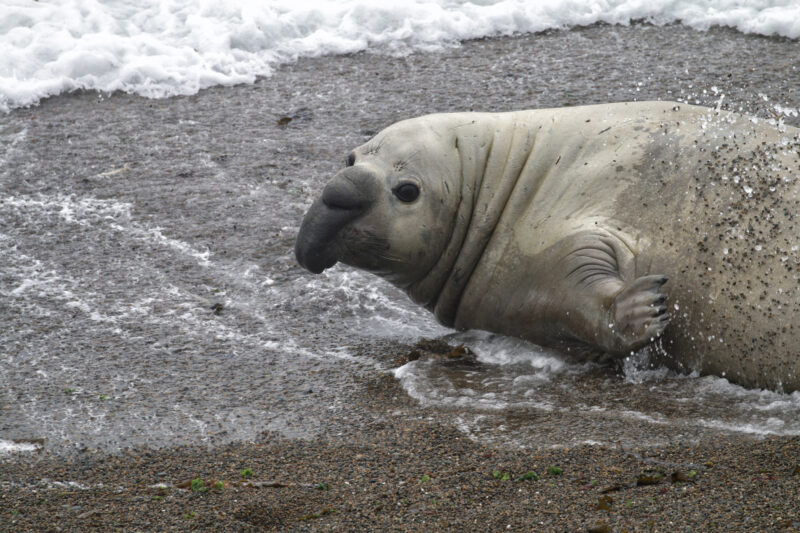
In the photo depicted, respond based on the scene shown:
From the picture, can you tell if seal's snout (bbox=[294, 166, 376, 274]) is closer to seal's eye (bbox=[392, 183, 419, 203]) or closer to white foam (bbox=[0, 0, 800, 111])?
seal's eye (bbox=[392, 183, 419, 203])

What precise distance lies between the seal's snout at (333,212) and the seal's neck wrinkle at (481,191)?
0.61m

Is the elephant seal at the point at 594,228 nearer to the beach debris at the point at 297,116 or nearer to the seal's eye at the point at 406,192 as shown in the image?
the seal's eye at the point at 406,192

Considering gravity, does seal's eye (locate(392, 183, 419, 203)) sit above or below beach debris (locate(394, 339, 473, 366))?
above

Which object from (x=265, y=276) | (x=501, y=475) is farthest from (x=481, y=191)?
(x=501, y=475)

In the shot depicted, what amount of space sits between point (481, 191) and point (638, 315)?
58.7 inches

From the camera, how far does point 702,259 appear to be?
544 cm

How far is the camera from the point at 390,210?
602 cm

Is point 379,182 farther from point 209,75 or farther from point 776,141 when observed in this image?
point 209,75

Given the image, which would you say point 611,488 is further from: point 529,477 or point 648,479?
point 529,477

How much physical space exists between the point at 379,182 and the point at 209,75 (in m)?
5.14

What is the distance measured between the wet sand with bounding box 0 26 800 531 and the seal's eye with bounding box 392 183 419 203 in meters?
0.97

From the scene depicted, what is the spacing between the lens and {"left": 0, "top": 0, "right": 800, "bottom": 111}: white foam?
34.5 feet

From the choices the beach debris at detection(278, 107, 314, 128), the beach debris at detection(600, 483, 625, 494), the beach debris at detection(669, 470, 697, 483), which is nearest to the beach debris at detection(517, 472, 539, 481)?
the beach debris at detection(600, 483, 625, 494)

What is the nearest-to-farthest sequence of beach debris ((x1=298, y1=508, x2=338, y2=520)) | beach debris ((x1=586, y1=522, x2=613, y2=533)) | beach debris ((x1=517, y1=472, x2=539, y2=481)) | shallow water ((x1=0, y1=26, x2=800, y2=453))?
beach debris ((x1=586, y1=522, x2=613, y2=533)) < beach debris ((x1=298, y1=508, x2=338, y2=520)) < beach debris ((x1=517, y1=472, x2=539, y2=481)) < shallow water ((x1=0, y1=26, x2=800, y2=453))
